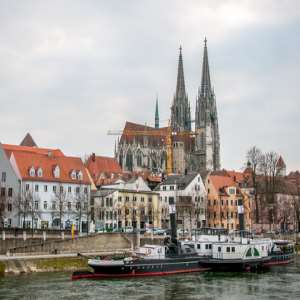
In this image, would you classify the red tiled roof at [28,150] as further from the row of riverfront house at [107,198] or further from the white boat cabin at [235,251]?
the white boat cabin at [235,251]

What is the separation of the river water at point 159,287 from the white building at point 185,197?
159 feet

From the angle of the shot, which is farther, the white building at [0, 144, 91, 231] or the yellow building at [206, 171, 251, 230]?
the yellow building at [206, 171, 251, 230]

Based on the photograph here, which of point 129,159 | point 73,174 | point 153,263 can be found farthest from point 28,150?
point 129,159

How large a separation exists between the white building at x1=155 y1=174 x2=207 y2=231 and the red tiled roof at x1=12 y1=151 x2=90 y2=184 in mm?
18354

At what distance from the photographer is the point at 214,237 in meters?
70.4

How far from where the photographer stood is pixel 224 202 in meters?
123

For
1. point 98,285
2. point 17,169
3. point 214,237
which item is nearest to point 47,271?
point 98,285

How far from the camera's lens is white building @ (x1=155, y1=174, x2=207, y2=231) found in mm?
109688

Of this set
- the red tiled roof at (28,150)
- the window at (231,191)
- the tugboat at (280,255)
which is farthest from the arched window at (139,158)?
the tugboat at (280,255)

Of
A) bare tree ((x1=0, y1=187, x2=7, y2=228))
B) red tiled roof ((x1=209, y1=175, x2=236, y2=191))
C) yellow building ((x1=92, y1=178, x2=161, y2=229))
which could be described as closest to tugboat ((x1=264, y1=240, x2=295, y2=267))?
yellow building ((x1=92, y1=178, x2=161, y2=229))

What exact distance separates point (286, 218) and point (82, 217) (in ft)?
132

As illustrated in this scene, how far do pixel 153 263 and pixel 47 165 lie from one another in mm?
43908

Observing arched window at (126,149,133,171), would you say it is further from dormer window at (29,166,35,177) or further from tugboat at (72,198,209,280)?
tugboat at (72,198,209,280)

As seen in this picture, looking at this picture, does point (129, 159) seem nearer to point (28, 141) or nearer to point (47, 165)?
point (28, 141)
